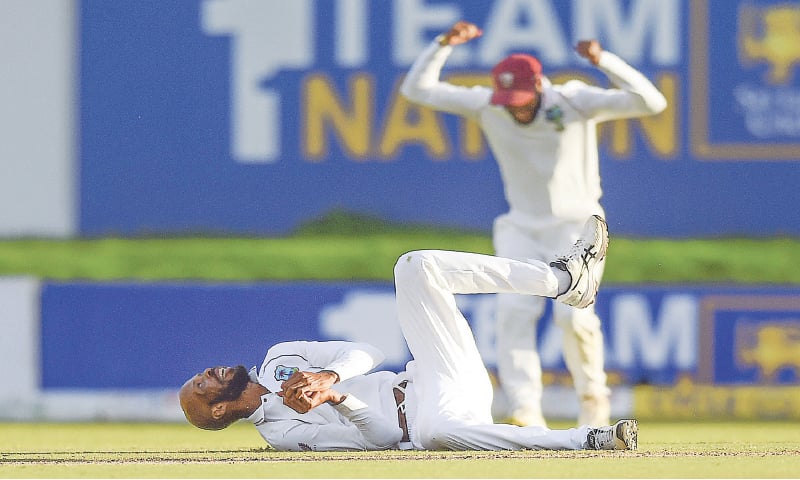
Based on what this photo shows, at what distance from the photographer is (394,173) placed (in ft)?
34.4

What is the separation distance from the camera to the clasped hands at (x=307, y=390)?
5695 mm

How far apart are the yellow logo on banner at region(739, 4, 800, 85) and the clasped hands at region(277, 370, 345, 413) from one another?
5215 mm

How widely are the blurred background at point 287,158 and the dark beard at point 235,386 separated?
10.3 feet

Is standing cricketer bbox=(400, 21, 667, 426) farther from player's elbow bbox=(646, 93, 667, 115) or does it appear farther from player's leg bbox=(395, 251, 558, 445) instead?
player's leg bbox=(395, 251, 558, 445)

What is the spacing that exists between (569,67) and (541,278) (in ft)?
14.4

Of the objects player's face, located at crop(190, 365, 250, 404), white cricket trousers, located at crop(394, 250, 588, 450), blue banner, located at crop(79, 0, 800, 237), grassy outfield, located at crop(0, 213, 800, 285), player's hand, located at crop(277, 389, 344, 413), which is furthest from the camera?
blue banner, located at crop(79, 0, 800, 237)

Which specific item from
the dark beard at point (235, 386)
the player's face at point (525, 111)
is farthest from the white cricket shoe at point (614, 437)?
the player's face at point (525, 111)

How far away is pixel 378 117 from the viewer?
1040cm

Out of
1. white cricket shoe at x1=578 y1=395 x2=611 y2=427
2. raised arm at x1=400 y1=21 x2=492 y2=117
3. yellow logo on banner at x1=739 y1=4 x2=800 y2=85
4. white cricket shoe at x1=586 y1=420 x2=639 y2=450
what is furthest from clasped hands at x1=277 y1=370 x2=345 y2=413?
yellow logo on banner at x1=739 y1=4 x2=800 y2=85

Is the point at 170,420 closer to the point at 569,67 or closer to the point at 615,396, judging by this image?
the point at 615,396

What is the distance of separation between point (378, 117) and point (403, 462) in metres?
4.98

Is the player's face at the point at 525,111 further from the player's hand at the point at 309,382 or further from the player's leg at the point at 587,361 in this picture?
the player's hand at the point at 309,382

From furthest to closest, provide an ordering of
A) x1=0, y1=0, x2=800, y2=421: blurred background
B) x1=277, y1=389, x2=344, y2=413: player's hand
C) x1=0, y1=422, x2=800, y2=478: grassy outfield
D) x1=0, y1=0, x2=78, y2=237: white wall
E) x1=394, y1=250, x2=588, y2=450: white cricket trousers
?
x1=0, y1=0, x2=78, y2=237: white wall < x1=0, y1=0, x2=800, y2=421: blurred background < x1=394, y1=250, x2=588, y2=450: white cricket trousers < x1=277, y1=389, x2=344, y2=413: player's hand < x1=0, y1=422, x2=800, y2=478: grassy outfield

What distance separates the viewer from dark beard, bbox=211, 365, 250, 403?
6.13 meters
